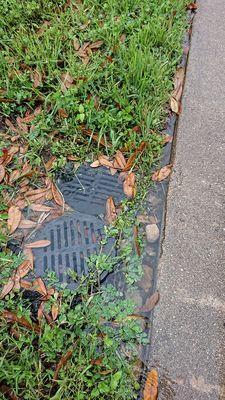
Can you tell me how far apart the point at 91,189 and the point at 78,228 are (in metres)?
0.26

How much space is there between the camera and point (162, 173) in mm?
2312

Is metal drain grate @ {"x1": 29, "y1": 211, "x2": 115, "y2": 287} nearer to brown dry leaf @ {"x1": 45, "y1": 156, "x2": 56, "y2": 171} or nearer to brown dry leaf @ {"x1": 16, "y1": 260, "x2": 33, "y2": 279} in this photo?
brown dry leaf @ {"x1": 16, "y1": 260, "x2": 33, "y2": 279}

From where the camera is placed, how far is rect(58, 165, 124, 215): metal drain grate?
87.1 inches

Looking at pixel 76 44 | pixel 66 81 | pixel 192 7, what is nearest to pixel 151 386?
pixel 66 81

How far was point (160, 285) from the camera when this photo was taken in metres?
1.93

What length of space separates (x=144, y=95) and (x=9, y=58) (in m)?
0.90

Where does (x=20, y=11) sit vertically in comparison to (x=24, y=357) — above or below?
above

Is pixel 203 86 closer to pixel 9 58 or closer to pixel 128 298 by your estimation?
pixel 9 58

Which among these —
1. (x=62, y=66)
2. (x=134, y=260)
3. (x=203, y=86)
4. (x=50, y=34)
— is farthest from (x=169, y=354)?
(x=50, y=34)

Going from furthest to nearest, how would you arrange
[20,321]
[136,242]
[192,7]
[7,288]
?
[192,7] → [136,242] → [7,288] → [20,321]

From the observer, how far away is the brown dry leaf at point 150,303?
1.88m

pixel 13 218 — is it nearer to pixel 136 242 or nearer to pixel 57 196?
pixel 57 196

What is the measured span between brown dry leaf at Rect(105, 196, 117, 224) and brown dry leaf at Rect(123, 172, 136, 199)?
0.31 ft

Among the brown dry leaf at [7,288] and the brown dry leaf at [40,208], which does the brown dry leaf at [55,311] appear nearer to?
the brown dry leaf at [7,288]
